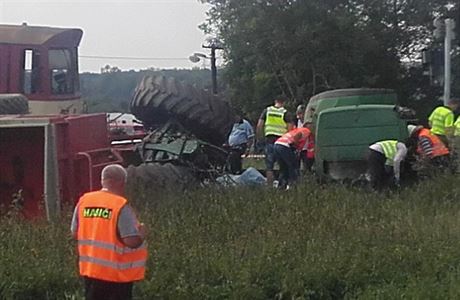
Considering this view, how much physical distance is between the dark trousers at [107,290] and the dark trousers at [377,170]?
6.38 m

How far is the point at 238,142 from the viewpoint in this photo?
16.1 meters

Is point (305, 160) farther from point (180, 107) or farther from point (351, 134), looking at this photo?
point (180, 107)

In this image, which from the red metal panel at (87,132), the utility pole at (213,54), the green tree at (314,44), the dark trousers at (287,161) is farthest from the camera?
the utility pole at (213,54)

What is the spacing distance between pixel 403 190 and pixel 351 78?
21.7 m

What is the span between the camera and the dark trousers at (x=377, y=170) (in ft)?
39.8

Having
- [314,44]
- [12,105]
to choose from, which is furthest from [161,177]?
[314,44]

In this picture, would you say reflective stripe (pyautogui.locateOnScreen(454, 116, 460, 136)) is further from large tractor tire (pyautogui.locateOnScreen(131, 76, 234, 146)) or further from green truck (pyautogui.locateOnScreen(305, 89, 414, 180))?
large tractor tire (pyautogui.locateOnScreen(131, 76, 234, 146))

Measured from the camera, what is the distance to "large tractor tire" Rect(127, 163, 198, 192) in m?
11.1

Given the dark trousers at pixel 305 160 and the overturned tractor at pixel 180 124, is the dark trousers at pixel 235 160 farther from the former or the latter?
the dark trousers at pixel 305 160

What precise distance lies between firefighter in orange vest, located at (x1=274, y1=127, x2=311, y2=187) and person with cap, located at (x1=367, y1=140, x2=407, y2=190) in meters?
1.64

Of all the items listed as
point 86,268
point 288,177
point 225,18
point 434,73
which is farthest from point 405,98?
point 86,268

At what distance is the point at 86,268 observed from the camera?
631 centimetres

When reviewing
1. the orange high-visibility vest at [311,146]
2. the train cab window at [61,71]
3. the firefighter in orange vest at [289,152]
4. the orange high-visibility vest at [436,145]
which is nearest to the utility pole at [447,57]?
the orange high-visibility vest at [311,146]

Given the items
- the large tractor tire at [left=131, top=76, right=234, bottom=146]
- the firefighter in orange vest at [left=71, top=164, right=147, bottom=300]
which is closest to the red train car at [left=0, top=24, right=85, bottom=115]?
the large tractor tire at [left=131, top=76, right=234, bottom=146]
